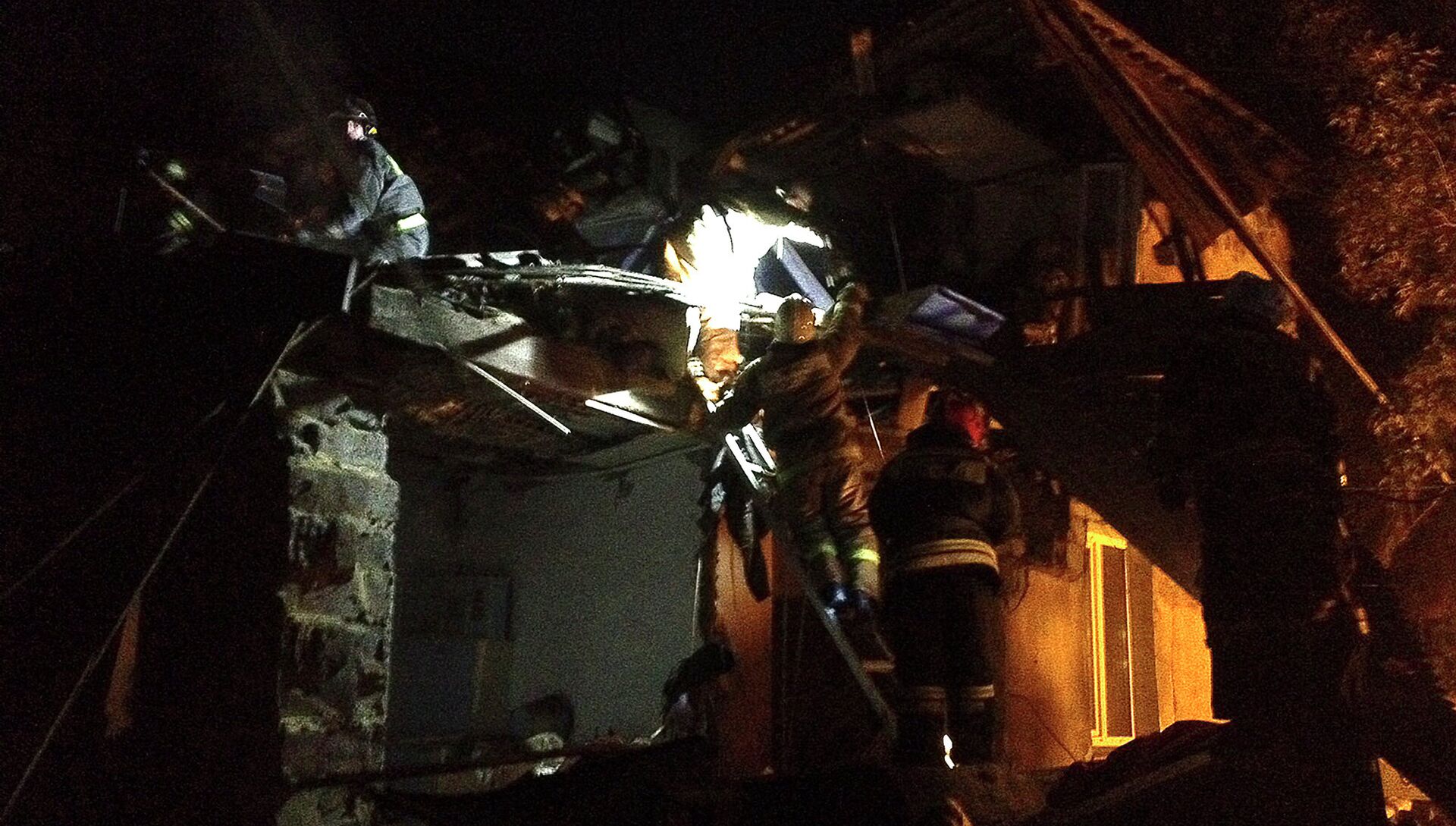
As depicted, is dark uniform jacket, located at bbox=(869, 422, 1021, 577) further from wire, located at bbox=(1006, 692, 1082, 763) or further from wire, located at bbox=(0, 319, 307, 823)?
wire, located at bbox=(0, 319, 307, 823)

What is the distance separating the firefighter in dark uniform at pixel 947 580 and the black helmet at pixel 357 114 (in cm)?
441

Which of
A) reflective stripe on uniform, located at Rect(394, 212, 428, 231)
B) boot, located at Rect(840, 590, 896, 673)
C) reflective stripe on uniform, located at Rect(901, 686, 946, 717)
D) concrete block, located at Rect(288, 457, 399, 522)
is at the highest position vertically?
reflective stripe on uniform, located at Rect(394, 212, 428, 231)

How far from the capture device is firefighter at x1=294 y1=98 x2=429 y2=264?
7137 mm

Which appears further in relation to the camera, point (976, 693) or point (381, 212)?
point (381, 212)

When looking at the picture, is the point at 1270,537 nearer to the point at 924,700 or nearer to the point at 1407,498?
the point at 924,700

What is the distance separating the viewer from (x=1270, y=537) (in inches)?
175

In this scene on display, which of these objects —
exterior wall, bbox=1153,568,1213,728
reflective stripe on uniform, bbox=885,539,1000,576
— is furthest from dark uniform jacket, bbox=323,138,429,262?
exterior wall, bbox=1153,568,1213,728

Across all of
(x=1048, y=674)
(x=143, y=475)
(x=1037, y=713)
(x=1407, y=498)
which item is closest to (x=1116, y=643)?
(x=1048, y=674)

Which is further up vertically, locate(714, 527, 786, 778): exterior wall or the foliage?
the foliage

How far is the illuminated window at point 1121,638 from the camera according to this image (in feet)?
29.5

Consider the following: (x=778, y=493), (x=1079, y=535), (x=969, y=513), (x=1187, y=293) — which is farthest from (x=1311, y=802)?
(x=1079, y=535)

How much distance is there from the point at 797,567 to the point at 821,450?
811mm

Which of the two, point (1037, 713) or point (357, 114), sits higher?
point (357, 114)

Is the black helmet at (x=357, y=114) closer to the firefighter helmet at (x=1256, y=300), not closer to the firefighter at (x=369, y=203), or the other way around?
the firefighter at (x=369, y=203)
